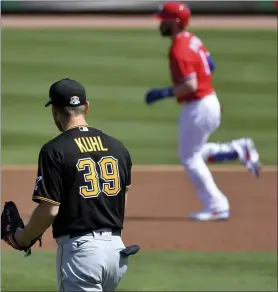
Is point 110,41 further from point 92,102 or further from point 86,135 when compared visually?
point 86,135

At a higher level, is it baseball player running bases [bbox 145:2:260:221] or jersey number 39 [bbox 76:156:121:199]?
jersey number 39 [bbox 76:156:121:199]

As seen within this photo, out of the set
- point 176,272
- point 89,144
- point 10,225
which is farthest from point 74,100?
point 176,272

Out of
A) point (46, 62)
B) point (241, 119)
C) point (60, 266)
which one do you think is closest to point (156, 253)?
point (60, 266)

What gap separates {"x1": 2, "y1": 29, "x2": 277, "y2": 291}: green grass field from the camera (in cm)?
894

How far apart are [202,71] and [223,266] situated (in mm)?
2442

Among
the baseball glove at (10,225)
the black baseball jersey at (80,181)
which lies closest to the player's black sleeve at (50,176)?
the black baseball jersey at (80,181)

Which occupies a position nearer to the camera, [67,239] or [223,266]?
[67,239]

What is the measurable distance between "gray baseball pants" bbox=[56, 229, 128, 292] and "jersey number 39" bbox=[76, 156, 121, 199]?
9.4 inches

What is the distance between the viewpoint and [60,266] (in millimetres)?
5824

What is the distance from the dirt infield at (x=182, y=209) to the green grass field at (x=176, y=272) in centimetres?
33

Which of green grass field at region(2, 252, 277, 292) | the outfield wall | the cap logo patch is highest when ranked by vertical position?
the cap logo patch

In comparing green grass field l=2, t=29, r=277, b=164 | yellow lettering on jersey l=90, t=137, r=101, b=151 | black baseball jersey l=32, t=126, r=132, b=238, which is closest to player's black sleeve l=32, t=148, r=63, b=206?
black baseball jersey l=32, t=126, r=132, b=238

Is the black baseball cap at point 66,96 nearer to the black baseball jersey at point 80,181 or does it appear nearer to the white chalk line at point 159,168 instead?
the black baseball jersey at point 80,181

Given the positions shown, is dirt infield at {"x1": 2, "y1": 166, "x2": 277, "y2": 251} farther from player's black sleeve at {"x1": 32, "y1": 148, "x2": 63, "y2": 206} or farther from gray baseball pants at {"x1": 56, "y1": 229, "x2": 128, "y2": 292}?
player's black sleeve at {"x1": 32, "y1": 148, "x2": 63, "y2": 206}
